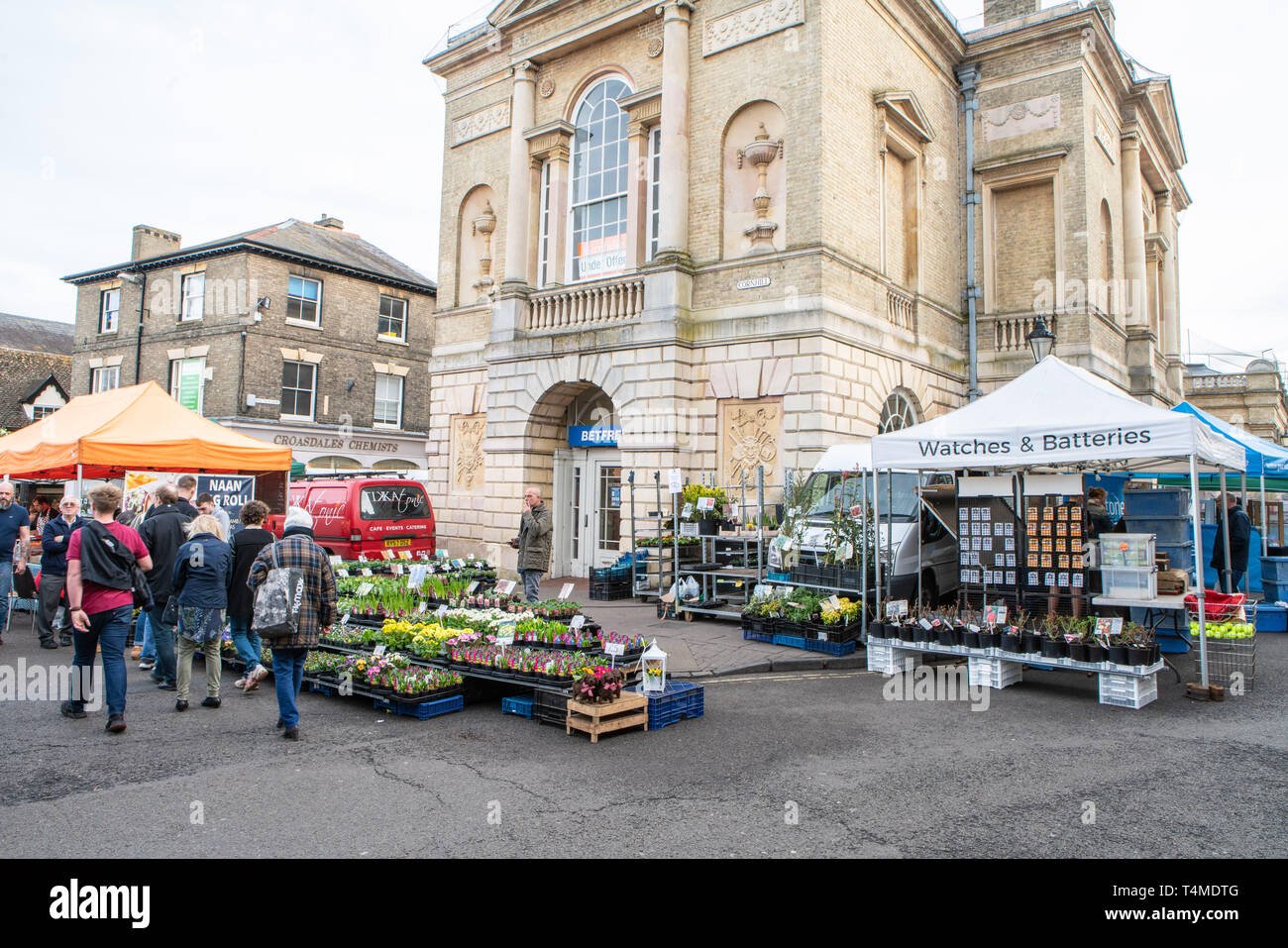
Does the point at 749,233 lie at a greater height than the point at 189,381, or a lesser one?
greater

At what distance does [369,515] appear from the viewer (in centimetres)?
1498

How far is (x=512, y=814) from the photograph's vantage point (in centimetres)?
498

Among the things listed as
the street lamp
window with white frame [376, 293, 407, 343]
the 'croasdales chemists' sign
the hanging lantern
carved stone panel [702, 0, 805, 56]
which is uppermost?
carved stone panel [702, 0, 805, 56]

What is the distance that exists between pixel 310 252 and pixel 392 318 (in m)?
4.07

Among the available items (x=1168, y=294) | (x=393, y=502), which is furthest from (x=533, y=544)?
(x=1168, y=294)

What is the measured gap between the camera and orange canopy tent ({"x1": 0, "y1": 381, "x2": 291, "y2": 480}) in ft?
38.3

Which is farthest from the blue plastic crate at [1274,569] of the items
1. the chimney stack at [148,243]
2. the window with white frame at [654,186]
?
the chimney stack at [148,243]

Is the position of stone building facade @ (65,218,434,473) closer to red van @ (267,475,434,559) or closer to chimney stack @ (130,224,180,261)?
chimney stack @ (130,224,180,261)

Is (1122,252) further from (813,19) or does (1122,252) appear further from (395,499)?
(395,499)

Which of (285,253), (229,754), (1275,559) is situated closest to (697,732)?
(229,754)

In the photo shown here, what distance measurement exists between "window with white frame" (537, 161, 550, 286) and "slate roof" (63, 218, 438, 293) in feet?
48.8

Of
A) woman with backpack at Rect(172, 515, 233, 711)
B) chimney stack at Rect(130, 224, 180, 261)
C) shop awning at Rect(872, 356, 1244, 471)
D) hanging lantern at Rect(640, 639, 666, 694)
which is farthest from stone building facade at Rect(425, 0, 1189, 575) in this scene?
chimney stack at Rect(130, 224, 180, 261)

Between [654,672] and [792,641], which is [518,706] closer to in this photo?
[654,672]

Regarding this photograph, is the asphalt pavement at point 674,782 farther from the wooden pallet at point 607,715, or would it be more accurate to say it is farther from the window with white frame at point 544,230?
the window with white frame at point 544,230
